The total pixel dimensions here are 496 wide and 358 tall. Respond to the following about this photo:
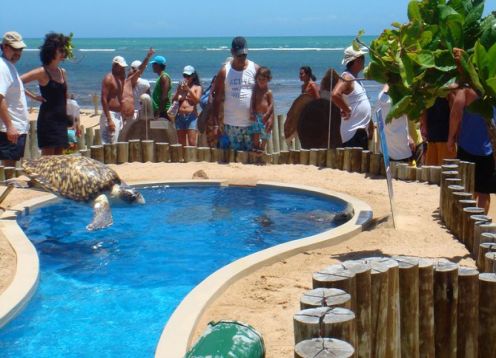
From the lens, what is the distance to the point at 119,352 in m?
5.44

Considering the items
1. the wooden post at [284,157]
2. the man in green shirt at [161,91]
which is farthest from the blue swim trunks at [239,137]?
the man in green shirt at [161,91]

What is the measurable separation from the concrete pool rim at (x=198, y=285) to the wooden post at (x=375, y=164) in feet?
5.36

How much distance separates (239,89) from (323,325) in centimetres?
744

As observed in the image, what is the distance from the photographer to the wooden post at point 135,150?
38.8 ft

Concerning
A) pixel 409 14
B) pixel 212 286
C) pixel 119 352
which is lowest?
pixel 119 352

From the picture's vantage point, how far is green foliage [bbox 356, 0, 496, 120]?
598 centimetres

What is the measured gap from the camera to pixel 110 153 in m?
11.7

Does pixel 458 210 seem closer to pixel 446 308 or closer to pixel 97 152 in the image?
pixel 446 308

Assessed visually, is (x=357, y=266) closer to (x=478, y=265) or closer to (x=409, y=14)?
(x=478, y=265)

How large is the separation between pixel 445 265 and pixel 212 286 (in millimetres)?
1857

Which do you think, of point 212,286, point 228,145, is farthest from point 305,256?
point 228,145

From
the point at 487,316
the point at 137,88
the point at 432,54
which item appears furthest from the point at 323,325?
the point at 137,88

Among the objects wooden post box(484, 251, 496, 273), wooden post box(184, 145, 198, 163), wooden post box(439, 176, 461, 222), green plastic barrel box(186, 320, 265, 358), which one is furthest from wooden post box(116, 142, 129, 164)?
green plastic barrel box(186, 320, 265, 358)

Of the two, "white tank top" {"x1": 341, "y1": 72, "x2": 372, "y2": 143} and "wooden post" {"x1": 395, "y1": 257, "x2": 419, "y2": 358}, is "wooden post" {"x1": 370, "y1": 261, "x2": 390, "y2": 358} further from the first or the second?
"white tank top" {"x1": 341, "y1": 72, "x2": 372, "y2": 143}
